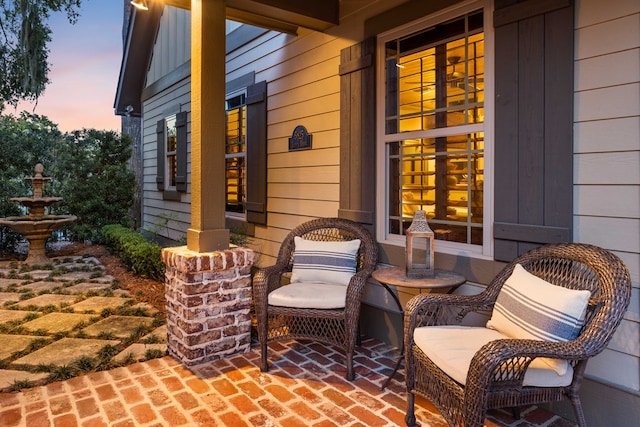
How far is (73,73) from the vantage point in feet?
45.2

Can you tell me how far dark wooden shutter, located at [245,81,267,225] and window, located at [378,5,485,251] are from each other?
1.68 meters

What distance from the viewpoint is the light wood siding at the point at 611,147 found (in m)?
1.94

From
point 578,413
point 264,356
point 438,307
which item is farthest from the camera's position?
point 264,356

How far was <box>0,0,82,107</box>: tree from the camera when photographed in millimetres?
7781

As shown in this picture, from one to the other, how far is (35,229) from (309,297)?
17.5ft

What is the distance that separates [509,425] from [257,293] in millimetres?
1593

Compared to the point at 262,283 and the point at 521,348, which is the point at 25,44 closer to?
the point at 262,283

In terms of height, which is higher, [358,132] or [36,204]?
[358,132]

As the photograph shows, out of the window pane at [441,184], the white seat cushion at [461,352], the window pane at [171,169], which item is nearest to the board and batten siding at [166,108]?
the window pane at [171,169]

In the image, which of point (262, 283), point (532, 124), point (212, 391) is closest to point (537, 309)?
point (532, 124)

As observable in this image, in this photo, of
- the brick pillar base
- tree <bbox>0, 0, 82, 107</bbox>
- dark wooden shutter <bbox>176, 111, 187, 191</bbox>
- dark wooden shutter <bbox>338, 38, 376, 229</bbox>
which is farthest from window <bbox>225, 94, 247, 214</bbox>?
tree <bbox>0, 0, 82, 107</bbox>

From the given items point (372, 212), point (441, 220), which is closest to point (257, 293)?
point (372, 212)

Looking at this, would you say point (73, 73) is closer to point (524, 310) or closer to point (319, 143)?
point (319, 143)

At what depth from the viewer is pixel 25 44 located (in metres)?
7.68
